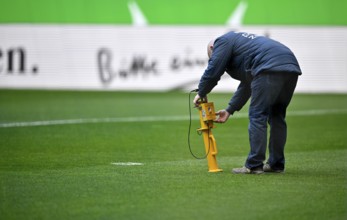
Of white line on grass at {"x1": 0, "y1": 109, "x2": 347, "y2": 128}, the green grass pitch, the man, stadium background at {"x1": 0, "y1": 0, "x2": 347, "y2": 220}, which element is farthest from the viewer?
white line on grass at {"x1": 0, "y1": 109, "x2": 347, "y2": 128}

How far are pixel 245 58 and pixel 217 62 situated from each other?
0.35 metres

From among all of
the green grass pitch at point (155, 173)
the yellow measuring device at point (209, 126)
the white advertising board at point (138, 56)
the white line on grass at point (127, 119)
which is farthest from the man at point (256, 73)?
the white advertising board at point (138, 56)

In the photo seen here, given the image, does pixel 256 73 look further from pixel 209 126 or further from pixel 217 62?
pixel 209 126

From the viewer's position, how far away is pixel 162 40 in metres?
30.6

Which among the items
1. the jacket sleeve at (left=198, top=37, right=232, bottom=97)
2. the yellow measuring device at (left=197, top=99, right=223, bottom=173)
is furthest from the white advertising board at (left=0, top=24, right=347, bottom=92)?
the jacket sleeve at (left=198, top=37, right=232, bottom=97)

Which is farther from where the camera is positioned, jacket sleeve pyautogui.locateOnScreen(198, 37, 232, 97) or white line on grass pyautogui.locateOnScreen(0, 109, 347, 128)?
white line on grass pyautogui.locateOnScreen(0, 109, 347, 128)

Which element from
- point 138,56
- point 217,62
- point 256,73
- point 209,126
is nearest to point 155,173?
point 209,126

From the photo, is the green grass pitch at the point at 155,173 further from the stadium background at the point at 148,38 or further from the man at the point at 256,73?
the stadium background at the point at 148,38

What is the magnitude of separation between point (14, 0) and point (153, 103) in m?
7.99

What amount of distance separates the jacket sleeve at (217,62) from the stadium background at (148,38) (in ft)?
64.1

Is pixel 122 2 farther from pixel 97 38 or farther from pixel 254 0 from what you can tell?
pixel 254 0

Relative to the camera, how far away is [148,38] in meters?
30.6

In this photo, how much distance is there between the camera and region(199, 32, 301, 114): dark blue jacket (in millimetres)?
10609

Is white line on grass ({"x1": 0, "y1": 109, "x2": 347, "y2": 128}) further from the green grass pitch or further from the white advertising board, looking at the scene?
the white advertising board
